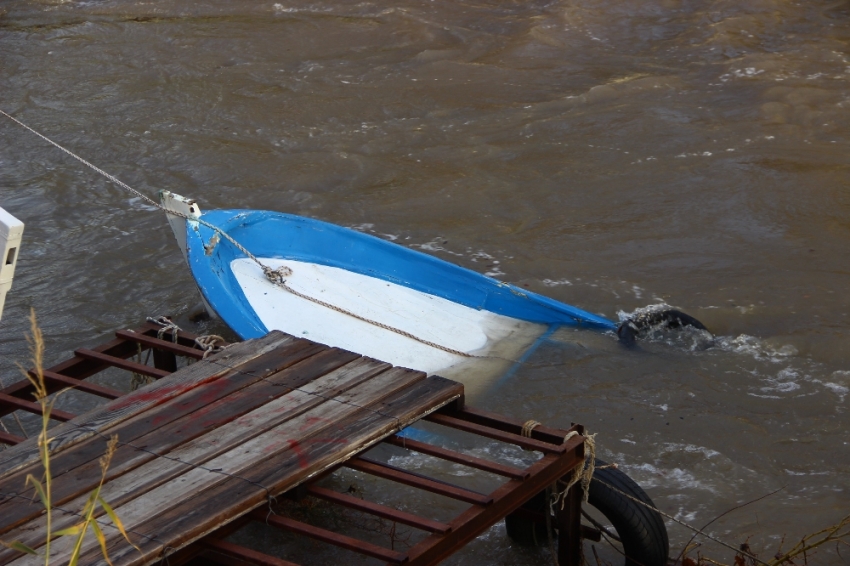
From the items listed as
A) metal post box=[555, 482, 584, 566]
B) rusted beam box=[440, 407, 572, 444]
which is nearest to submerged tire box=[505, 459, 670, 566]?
metal post box=[555, 482, 584, 566]

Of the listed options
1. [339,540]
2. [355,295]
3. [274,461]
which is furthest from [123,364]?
[355,295]

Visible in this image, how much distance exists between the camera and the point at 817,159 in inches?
353

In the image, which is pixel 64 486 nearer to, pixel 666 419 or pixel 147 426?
pixel 147 426

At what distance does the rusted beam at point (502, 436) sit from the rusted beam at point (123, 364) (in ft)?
4.06

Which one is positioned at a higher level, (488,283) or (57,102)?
(57,102)

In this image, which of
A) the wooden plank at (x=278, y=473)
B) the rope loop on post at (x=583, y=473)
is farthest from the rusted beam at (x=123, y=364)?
the rope loop on post at (x=583, y=473)

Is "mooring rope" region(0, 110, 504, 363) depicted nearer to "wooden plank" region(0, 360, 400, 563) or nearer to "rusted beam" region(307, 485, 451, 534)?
"wooden plank" region(0, 360, 400, 563)

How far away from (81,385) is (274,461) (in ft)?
3.72

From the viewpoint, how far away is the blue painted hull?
19.2 ft

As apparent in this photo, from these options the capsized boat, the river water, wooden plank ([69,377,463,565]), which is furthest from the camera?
the capsized boat

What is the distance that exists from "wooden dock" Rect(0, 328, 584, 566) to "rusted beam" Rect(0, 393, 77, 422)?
1 cm

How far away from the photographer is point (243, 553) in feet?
9.34

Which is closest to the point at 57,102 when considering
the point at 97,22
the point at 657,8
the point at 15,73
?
the point at 15,73

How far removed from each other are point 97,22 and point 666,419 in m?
12.5
